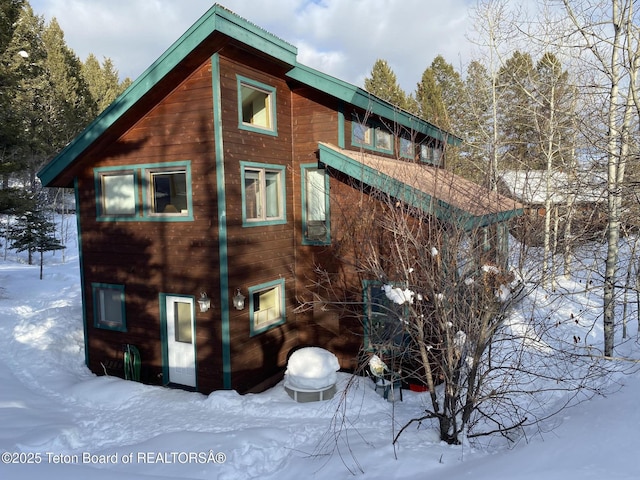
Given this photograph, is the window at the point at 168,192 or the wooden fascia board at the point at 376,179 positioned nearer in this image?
the wooden fascia board at the point at 376,179

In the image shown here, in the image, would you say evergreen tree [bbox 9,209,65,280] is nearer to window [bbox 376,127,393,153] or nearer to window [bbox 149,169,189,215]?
window [bbox 149,169,189,215]

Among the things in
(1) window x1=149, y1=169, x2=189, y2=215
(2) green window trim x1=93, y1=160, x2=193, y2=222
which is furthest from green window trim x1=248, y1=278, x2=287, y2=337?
(1) window x1=149, y1=169, x2=189, y2=215

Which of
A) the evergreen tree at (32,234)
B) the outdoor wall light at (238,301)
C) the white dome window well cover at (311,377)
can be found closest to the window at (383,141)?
the outdoor wall light at (238,301)

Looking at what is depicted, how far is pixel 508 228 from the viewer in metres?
6.20

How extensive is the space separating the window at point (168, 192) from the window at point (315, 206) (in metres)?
2.74

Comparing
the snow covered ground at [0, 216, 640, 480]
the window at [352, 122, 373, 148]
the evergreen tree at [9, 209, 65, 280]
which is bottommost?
the snow covered ground at [0, 216, 640, 480]

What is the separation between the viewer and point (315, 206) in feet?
31.6

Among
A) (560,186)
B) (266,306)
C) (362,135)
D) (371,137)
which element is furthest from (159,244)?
(560,186)

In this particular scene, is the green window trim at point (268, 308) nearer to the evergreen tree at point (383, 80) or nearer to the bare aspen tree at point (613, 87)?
the bare aspen tree at point (613, 87)

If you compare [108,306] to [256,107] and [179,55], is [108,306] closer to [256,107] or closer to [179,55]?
[256,107]

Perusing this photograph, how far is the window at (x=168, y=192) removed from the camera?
8.36m

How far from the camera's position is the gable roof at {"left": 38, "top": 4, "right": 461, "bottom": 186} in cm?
723

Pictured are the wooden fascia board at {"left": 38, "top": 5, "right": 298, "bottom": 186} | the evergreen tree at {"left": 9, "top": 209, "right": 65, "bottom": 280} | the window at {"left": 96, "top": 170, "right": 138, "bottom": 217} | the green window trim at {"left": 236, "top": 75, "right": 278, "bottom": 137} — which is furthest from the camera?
the evergreen tree at {"left": 9, "top": 209, "right": 65, "bottom": 280}

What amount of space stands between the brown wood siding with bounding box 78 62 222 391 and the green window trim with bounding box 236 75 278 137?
0.75 m
